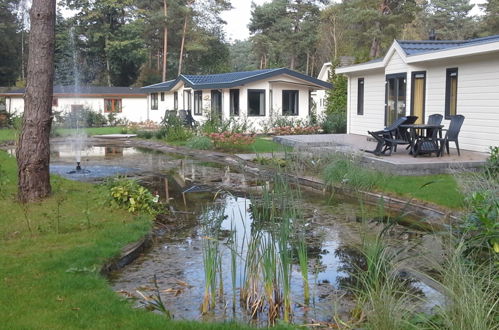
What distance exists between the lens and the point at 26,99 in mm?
8586

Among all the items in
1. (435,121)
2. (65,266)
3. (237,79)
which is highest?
(237,79)

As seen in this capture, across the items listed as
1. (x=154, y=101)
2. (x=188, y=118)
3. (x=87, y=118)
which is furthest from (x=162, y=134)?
(x=87, y=118)

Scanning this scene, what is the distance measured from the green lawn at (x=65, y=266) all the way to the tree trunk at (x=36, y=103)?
A: 0.47m

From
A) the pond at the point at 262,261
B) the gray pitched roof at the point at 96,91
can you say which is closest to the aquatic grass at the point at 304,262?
the pond at the point at 262,261

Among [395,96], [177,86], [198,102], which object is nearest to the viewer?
[395,96]

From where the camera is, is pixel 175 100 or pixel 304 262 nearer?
pixel 304 262

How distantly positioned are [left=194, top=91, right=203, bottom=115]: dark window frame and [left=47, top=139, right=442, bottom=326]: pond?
60.7 feet

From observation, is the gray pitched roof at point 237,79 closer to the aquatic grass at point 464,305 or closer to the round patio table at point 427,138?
the round patio table at point 427,138

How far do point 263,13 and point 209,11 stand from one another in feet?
16.7

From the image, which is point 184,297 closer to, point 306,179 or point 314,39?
point 306,179

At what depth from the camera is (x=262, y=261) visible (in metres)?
4.80

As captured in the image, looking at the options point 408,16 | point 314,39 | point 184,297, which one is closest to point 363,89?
point 184,297

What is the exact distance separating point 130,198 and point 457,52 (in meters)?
9.03

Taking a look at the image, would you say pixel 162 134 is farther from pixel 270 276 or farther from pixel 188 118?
pixel 270 276
